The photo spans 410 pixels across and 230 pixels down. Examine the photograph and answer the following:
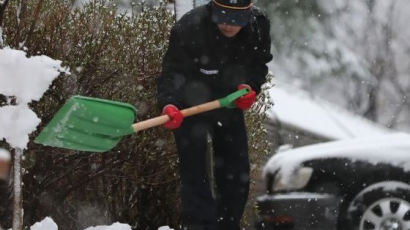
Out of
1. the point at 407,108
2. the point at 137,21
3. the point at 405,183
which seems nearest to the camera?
the point at 137,21

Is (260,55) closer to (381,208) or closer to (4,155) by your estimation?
(4,155)

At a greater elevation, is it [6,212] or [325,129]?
[6,212]

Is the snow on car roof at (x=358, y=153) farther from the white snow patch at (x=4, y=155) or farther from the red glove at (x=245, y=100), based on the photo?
the white snow patch at (x=4, y=155)

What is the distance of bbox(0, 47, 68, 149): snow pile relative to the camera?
3102 mm

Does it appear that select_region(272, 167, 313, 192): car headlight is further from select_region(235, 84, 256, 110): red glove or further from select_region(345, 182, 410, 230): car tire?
select_region(235, 84, 256, 110): red glove

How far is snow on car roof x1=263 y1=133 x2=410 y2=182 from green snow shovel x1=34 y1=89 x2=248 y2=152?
7.99 ft

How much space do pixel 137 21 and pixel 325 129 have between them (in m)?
8.34

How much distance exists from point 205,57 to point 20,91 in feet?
3.42

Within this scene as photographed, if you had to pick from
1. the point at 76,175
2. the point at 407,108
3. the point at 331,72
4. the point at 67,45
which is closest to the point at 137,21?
the point at 67,45

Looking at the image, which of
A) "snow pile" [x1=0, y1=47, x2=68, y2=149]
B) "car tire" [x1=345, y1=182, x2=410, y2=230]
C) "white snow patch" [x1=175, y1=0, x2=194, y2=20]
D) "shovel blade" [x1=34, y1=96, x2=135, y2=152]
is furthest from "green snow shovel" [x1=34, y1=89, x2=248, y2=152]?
"car tire" [x1=345, y1=182, x2=410, y2=230]

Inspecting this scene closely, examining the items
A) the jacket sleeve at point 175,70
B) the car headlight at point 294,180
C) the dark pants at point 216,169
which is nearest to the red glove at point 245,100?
the dark pants at point 216,169

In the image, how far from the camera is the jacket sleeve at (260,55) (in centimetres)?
388

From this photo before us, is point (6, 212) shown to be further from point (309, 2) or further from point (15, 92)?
point (309, 2)

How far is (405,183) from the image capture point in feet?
17.5
